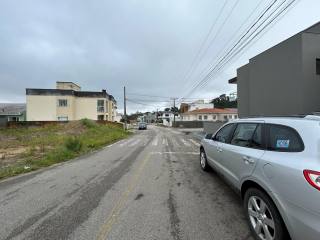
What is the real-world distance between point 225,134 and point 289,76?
7.36m

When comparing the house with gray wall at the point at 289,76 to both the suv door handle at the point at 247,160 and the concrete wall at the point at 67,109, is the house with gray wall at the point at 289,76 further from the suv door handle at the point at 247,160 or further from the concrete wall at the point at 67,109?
the concrete wall at the point at 67,109

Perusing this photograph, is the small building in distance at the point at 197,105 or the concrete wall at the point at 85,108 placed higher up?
the small building in distance at the point at 197,105

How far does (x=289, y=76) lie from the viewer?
10.2 meters

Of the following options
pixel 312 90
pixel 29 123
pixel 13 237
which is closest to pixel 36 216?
pixel 13 237

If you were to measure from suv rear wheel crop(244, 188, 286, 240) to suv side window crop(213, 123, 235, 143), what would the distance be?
62.5 inches

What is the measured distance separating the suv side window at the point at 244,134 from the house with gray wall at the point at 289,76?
7.01 metres

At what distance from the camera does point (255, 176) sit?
3.07 meters

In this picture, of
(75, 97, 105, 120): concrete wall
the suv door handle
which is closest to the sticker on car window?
the suv door handle

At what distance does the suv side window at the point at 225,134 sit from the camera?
4707 mm

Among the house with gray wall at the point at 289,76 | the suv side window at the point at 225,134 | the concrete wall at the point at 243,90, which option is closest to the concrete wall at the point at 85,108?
the concrete wall at the point at 243,90

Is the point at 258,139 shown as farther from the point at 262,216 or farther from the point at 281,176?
the point at 262,216

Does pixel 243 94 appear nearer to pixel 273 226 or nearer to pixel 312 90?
pixel 312 90

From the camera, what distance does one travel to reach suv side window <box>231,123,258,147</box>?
145 inches

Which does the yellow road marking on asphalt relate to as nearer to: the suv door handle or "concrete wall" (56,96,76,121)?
the suv door handle
